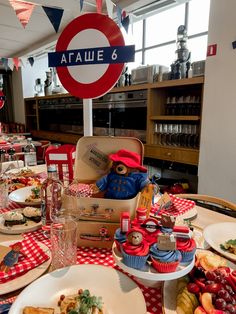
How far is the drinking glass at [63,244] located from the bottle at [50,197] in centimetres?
18

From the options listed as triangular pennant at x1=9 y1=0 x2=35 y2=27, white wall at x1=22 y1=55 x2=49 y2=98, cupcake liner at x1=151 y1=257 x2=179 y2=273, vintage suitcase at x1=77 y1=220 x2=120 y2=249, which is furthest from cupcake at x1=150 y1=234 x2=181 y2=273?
white wall at x1=22 y1=55 x2=49 y2=98

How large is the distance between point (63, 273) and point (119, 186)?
0.31m

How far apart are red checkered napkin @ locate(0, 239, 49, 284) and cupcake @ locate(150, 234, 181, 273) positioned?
323mm

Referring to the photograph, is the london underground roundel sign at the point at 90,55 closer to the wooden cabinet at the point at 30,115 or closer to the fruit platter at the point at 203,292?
the fruit platter at the point at 203,292

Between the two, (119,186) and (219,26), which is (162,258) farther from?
(219,26)

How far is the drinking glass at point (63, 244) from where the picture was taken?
2.14 feet

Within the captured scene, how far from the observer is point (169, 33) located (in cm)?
368

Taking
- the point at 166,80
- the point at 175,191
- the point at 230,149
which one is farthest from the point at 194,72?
the point at 175,191

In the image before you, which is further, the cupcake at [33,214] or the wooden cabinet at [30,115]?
the wooden cabinet at [30,115]

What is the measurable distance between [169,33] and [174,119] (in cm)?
186

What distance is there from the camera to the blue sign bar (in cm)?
93

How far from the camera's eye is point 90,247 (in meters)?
0.78

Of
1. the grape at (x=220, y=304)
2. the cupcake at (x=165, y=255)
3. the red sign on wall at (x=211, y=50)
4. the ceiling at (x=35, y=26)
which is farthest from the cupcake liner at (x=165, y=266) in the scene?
the ceiling at (x=35, y=26)

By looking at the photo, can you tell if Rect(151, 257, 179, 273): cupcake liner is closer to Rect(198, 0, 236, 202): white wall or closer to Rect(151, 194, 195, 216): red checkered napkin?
Rect(151, 194, 195, 216): red checkered napkin
